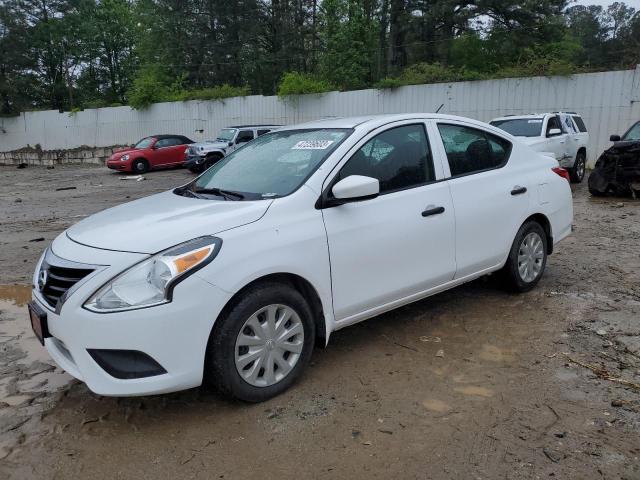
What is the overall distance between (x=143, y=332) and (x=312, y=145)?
181 cm

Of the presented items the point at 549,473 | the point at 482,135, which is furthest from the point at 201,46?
the point at 549,473

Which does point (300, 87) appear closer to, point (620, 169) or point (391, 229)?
point (620, 169)

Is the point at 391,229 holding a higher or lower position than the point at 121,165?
higher

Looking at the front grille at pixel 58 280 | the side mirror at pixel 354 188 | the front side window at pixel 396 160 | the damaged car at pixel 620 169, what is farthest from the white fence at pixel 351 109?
the front grille at pixel 58 280

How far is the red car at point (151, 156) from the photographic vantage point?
20734mm

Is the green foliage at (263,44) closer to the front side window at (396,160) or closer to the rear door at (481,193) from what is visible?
the rear door at (481,193)

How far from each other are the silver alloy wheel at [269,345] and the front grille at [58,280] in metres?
0.94

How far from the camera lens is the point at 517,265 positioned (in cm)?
480

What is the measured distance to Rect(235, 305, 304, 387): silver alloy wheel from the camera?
3072mm

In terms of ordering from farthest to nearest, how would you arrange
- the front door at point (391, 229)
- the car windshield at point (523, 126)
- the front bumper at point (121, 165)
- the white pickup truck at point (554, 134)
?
the front bumper at point (121, 165) → the car windshield at point (523, 126) → the white pickup truck at point (554, 134) → the front door at point (391, 229)

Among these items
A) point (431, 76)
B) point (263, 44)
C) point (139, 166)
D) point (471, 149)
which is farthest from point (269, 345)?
point (263, 44)

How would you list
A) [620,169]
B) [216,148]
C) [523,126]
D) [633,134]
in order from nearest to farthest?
1. [633,134]
2. [620,169]
3. [523,126]
4. [216,148]

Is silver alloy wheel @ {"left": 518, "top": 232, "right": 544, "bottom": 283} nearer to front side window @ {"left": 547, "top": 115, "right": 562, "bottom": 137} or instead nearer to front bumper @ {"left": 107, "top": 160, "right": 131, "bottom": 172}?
front side window @ {"left": 547, "top": 115, "right": 562, "bottom": 137}

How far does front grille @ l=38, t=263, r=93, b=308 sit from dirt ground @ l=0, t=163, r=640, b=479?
0.73 metres
